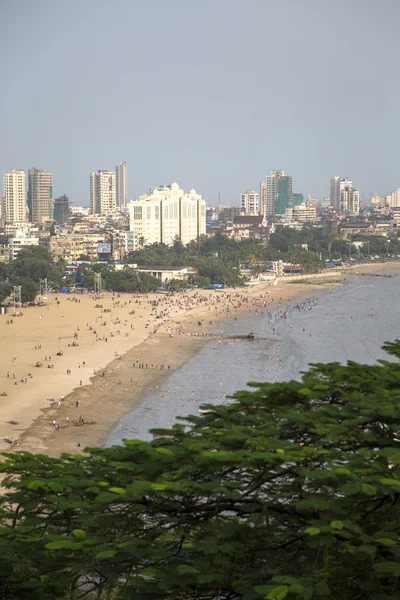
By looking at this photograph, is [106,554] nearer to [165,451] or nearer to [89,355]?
[165,451]

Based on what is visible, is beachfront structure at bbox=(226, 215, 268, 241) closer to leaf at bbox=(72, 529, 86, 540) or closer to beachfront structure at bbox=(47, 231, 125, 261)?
beachfront structure at bbox=(47, 231, 125, 261)

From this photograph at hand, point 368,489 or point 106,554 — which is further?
point 106,554

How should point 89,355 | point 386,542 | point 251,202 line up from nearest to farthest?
point 386,542
point 89,355
point 251,202

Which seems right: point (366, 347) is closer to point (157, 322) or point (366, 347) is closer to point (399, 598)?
point (157, 322)

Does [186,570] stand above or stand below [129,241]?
below

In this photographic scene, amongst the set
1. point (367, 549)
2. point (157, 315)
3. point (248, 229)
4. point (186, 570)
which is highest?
point (248, 229)

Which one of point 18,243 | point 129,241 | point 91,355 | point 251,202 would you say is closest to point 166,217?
point 129,241

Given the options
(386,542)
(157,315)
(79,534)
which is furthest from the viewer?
(157,315)
